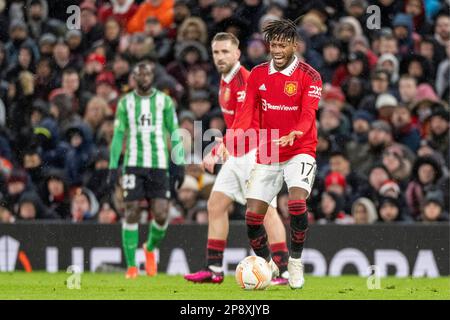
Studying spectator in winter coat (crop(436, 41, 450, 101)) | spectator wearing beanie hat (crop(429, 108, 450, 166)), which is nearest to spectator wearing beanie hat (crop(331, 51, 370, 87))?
spectator in winter coat (crop(436, 41, 450, 101))

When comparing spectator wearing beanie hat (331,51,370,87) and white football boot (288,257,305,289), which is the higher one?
Answer: spectator wearing beanie hat (331,51,370,87)

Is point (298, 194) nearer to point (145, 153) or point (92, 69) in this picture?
point (145, 153)

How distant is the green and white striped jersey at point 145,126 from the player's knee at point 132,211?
16.6 inches

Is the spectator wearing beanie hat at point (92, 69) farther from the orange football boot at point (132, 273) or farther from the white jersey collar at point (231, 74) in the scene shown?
the white jersey collar at point (231, 74)

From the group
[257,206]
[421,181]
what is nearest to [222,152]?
[257,206]

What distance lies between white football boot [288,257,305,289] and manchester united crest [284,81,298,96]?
4.44 feet

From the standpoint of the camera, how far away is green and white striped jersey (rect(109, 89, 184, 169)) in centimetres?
1299

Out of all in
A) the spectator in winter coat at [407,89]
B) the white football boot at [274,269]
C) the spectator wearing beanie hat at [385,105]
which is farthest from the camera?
the spectator in winter coat at [407,89]

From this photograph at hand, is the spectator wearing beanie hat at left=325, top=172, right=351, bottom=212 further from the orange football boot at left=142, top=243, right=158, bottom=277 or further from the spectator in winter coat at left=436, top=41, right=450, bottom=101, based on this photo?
the orange football boot at left=142, top=243, right=158, bottom=277

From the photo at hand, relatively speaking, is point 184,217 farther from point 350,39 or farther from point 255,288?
point 255,288

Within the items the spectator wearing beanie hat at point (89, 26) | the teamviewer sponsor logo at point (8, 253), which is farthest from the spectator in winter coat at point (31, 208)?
the spectator wearing beanie hat at point (89, 26)

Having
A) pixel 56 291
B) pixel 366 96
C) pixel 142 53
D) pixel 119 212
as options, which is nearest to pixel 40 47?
pixel 142 53

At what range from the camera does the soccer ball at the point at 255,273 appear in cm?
1008

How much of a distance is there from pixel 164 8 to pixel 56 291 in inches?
314
